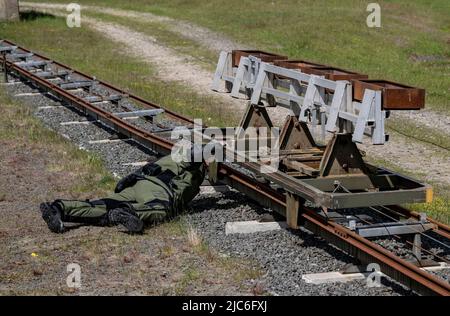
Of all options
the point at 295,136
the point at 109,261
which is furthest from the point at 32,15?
the point at 109,261

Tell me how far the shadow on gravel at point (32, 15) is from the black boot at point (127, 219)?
1093 inches

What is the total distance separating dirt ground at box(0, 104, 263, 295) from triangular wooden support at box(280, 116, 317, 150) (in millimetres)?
2072

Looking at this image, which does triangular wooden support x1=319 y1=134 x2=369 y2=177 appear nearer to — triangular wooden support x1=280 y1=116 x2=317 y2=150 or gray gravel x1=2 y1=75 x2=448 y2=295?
gray gravel x1=2 y1=75 x2=448 y2=295

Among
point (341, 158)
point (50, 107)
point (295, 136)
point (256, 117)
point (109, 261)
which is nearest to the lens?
point (109, 261)

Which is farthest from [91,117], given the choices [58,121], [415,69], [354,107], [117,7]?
[117,7]

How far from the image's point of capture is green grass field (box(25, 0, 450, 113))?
2692cm

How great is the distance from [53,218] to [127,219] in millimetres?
908

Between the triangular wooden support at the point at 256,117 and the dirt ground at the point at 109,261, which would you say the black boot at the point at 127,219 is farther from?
the triangular wooden support at the point at 256,117

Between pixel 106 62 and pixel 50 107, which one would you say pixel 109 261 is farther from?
pixel 106 62

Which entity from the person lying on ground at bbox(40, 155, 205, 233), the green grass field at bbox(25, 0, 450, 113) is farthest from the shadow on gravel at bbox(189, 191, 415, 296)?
the green grass field at bbox(25, 0, 450, 113)

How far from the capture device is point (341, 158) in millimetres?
10062
